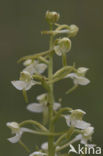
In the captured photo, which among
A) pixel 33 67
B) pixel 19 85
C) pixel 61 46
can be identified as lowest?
pixel 19 85

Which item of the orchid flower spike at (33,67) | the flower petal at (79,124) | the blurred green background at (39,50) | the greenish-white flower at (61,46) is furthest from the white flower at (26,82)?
the blurred green background at (39,50)

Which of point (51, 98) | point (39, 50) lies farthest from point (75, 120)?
point (39, 50)

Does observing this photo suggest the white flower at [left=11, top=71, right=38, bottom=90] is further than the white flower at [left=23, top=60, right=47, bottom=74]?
No

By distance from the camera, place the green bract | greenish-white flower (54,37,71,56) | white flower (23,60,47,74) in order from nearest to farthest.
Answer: the green bract < greenish-white flower (54,37,71,56) < white flower (23,60,47,74)

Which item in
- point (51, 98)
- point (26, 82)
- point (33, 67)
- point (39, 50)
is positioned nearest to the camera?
point (51, 98)

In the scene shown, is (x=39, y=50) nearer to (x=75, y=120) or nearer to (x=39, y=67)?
(x=39, y=67)

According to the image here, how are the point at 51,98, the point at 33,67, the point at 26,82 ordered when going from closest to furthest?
1. the point at 51,98
2. the point at 26,82
3. the point at 33,67

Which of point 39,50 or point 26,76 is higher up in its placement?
point 39,50

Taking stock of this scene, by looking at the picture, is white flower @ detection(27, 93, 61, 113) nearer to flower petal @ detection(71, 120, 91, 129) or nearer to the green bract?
the green bract

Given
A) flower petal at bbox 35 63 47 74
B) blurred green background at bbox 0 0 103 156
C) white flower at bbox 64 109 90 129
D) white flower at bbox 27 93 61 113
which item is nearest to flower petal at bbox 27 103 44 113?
white flower at bbox 27 93 61 113

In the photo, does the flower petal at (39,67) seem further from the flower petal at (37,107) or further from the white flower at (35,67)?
the flower petal at (37,107)

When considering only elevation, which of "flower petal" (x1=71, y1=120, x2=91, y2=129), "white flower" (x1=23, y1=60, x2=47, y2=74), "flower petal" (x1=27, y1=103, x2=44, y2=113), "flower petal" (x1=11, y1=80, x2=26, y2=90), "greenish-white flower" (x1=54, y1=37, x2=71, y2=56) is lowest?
"flower petal" (x1=71, y1=120, x2=91, y2=129)
